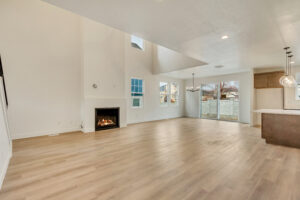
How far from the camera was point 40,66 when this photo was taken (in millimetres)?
4504

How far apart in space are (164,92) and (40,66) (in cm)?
599

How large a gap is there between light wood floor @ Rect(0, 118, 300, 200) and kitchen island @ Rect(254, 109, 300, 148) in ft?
1.14

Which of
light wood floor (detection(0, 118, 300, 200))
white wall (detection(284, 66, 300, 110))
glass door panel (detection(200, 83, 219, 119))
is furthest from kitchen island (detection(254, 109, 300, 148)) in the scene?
glass door panel (detection(200, 83, 219, 119))

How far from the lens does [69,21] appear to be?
5.07 m

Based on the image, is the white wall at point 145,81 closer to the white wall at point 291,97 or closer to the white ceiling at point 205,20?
the white ceiling at point 205,20

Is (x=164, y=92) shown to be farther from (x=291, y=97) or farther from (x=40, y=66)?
(x=40, y=66)

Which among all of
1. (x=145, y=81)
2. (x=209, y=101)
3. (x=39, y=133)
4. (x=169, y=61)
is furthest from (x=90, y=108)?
(x=209, y=101)

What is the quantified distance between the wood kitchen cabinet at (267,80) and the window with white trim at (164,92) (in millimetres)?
4398

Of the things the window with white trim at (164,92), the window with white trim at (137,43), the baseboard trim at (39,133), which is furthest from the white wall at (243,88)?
the baseboard trim at (39,133)

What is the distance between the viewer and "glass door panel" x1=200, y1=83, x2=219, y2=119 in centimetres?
808

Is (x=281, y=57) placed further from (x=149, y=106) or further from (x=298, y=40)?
(x=149, y=106)

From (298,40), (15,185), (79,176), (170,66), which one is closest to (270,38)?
(298,40)

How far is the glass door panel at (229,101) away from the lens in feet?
24.0

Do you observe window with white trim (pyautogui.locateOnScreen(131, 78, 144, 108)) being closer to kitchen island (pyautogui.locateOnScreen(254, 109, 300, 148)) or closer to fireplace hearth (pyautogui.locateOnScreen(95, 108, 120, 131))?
fireplace hearth (pyautogui.locateOnScreen(95, 108, 120, 131))
